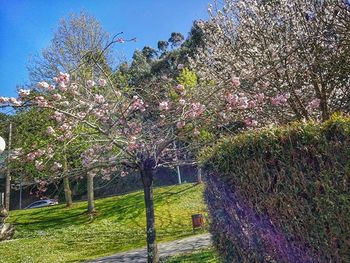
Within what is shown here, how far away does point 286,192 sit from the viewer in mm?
2883

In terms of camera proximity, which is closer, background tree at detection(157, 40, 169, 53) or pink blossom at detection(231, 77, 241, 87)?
pink blossom at detection(231, 77, 241, 87)

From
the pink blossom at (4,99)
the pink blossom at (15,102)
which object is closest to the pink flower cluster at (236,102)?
the pink blossom at (15,102)

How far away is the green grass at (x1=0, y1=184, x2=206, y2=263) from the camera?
12828 millimetres

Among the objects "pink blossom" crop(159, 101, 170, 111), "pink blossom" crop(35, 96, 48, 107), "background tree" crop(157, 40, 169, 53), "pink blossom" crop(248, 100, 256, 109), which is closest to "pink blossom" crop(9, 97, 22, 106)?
"pink blossom" crop(35, 96, 48, 107)

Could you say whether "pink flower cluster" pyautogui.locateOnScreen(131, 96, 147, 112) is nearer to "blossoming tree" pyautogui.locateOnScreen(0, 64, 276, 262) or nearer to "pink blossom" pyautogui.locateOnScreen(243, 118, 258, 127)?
"blossoming tree" pyautogui.locateOnScreen(0, 64, 276, 262)

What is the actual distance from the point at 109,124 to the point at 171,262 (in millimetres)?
3480

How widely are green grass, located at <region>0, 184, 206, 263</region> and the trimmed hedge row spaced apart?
264 inches

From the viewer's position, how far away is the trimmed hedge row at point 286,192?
2.59 meters

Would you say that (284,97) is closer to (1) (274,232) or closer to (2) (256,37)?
(2) (256,37)

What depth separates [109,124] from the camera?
22.9 feet

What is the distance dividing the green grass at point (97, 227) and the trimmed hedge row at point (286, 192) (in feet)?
22.0

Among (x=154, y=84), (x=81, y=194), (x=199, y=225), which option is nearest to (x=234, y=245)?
(x=154, y=84)

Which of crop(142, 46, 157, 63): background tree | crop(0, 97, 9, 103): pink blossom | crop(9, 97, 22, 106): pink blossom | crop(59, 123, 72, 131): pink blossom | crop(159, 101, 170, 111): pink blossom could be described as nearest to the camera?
crop(9, 97, 22, 106): pink blossom

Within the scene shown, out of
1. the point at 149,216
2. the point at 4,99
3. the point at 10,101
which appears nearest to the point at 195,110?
the point at 149,216
